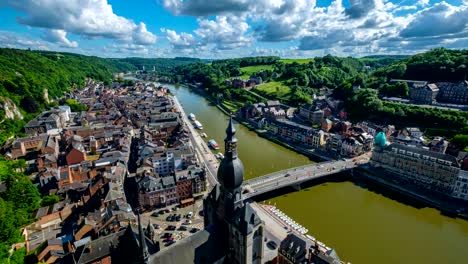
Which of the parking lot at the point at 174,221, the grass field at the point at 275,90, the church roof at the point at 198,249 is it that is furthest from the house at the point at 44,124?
the grass field at the point at 275,90

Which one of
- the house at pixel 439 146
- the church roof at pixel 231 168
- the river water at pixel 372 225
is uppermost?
the church roof at pixel 231 168

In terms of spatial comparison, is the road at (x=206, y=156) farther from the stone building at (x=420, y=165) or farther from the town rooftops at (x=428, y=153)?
the town rooftops at (x=428, y=153)

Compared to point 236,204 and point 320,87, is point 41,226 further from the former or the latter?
point 320,87

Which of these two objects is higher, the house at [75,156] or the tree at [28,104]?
the tree at [28,104]

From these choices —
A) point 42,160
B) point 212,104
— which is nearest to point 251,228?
point 42,160

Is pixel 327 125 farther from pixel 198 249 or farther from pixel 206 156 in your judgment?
pixel 198 249

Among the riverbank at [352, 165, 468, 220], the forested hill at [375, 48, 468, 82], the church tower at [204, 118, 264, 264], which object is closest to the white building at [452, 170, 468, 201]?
the riverbank at [352, 165, 468, 220]

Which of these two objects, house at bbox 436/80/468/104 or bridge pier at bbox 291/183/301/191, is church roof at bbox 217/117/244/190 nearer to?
bridge pier at bbox 291/183/301/191
